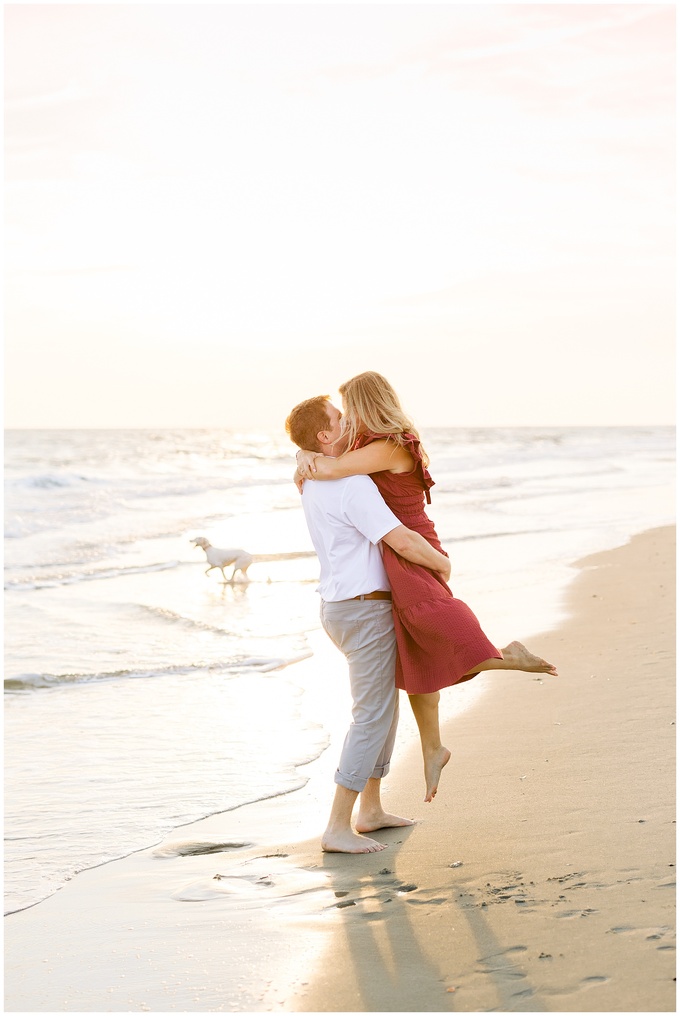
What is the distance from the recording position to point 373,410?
399 cm

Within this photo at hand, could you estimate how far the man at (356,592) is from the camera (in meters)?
3.96

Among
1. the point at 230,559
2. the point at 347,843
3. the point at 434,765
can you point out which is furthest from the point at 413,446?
the point at 230,559

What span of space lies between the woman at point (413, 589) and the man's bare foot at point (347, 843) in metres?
0.32

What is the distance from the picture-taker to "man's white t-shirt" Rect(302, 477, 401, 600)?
3.95 m

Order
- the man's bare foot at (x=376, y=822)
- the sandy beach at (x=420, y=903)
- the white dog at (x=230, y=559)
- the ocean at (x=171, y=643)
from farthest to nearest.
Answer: the white dog at (x=230, y=559) → the ocean at (x=171, y=643) → the man's bare foot at (x=376, y=822) → the sandy beach at (x=420, y=903)

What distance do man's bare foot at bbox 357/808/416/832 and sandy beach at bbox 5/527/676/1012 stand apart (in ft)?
0.17

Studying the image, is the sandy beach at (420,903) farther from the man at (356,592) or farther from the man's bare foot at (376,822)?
the man at (356,592)

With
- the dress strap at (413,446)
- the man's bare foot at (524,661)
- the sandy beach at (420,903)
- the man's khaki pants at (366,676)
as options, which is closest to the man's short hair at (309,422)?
the dress strap at (413,446)

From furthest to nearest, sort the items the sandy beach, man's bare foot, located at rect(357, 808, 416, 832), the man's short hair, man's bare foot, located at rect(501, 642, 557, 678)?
man's bare foot, located at rect(357, 808, 416, 832), the man's short hair, man's bare foot, located at rect(501, 642, 557, 678), the sandy beach

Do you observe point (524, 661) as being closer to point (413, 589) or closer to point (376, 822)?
point (413, 589)

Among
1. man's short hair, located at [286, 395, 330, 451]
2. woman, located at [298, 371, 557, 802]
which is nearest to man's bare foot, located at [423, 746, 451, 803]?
woman, located at [298, 371, 557, 802]

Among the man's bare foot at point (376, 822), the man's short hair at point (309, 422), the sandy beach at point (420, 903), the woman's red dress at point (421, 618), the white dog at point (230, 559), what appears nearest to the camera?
the sandy beach at point (420, 903)

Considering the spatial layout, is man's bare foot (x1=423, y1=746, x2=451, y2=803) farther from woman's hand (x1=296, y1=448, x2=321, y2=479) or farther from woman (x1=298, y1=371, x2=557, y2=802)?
woman's hand (x1=296, y1=448, x2=321, y2=479)

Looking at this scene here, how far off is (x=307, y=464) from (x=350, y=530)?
328mm
